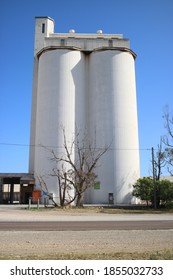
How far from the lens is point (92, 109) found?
54.3m

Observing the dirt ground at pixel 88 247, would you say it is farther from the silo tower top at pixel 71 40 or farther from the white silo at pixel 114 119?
the silo tower top at pixel 71 40

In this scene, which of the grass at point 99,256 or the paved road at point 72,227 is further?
the paved road at point 72,227

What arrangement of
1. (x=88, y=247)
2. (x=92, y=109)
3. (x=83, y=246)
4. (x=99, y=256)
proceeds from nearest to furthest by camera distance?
(x=99, y=256)
(x=88, y=247)
(x=83, y=246)
(x=92, y=109)

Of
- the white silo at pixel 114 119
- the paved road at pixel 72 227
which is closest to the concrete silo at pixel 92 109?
the white silo at pixel 114 119

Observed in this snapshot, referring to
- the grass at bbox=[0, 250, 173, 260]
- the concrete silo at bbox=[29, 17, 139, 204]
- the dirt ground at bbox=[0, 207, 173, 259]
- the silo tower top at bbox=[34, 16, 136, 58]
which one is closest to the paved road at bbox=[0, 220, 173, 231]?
the dirt ground at bbox=[0, 207, 173, 259]

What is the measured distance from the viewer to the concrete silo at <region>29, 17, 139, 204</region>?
50.0 metres

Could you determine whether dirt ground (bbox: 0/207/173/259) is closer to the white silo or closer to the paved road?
the paved road

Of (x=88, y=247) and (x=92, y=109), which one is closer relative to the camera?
(x=88, y=247)

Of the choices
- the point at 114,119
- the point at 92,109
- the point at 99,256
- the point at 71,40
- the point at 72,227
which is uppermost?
the point at 71,40

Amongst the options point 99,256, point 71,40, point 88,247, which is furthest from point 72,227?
point 71,40

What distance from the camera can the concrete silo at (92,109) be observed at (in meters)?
50.0

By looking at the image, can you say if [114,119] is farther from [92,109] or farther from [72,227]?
[72,227]

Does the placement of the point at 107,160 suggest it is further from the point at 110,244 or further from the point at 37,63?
the point at 110,244
